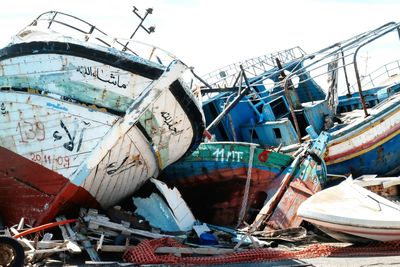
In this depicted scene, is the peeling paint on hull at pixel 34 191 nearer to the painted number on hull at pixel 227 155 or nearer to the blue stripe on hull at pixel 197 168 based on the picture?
the blue stripe on hull at pixel 197 168

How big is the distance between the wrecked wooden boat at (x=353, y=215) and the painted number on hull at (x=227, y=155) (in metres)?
2.11

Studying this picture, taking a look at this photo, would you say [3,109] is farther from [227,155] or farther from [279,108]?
[279,108]

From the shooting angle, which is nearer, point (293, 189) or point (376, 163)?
point (293, 189)

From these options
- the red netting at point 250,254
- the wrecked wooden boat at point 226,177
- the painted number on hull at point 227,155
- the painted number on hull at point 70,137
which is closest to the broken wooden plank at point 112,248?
the red netting at point 250,254

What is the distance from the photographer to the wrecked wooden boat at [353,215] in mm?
6516

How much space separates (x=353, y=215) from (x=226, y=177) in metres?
3.17

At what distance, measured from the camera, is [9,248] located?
5.70m

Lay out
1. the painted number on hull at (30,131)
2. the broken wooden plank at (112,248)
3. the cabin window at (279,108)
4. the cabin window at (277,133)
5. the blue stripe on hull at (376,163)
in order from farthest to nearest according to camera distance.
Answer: the cabin window at (279,108), the cabin window at (277,133), the blue stripe on hull at (376,163), the painted number on hull at (30,131), the broken wooden plank at (112,248)

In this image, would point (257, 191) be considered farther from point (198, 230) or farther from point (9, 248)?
point (9, 248)

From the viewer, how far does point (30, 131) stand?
23.7ft

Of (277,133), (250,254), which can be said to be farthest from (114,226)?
(277,133)

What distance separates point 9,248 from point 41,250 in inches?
16.7

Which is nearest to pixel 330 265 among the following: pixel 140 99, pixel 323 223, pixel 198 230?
pixel 323 223

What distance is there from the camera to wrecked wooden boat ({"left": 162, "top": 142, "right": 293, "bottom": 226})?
916cm
